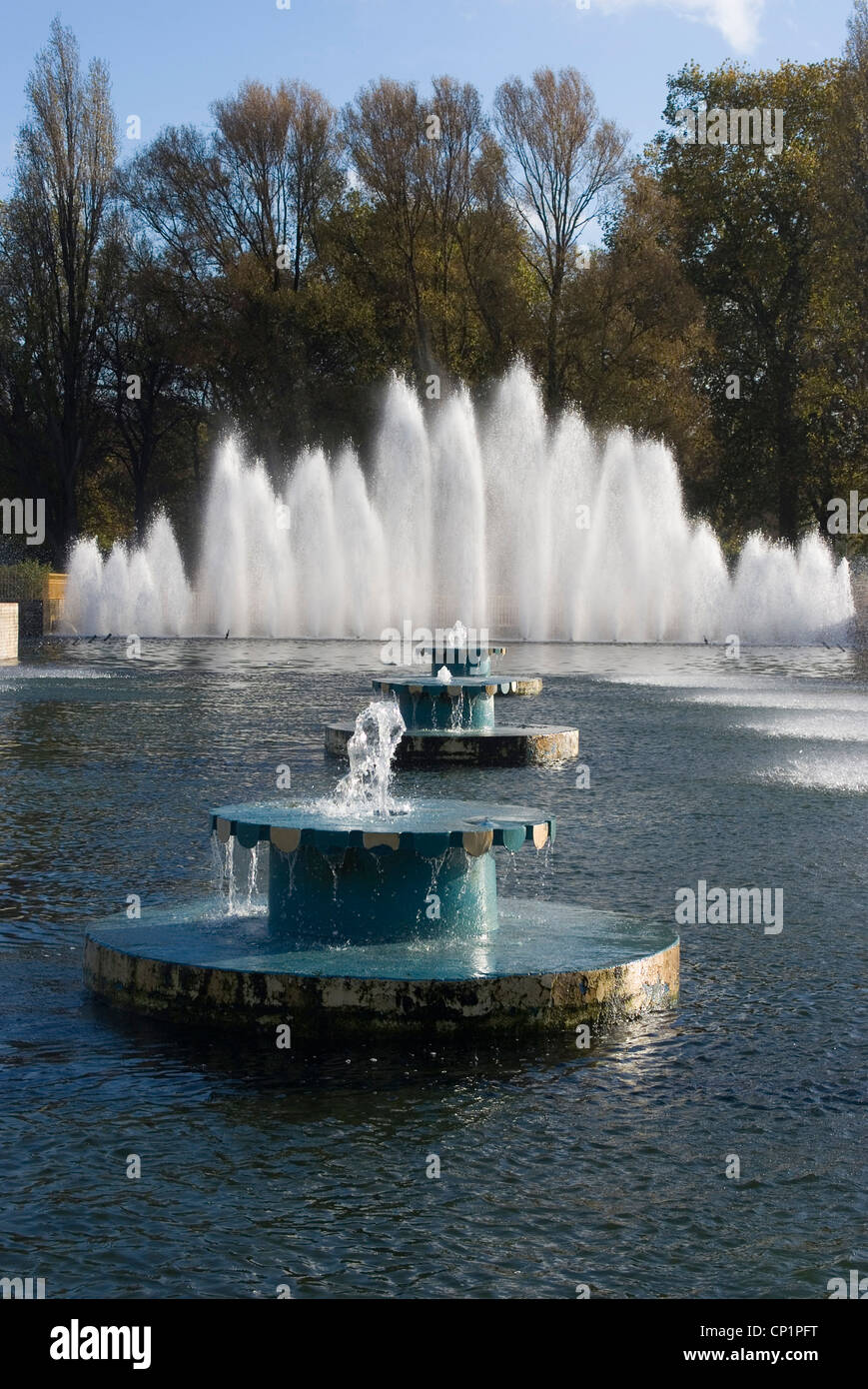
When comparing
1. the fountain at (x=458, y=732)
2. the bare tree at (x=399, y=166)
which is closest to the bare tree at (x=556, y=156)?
the bare tree at (x=399, y=166)

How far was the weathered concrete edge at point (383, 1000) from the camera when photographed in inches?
254

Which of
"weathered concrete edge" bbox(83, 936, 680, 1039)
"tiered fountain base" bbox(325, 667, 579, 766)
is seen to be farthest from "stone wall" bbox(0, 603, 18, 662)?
"weathered concrete edge" bbox(83, 936, 680, 1039)

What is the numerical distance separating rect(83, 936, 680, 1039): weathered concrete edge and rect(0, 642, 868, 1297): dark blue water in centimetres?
13

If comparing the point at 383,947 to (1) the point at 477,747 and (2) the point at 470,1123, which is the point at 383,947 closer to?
(2) the point at 470,1123

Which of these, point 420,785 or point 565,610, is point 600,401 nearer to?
point 565,610

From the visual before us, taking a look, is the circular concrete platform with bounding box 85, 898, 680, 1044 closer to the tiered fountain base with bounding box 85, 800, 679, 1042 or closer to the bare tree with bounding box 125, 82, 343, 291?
the tiered fountain base with bounding box 85, 800, 679, 1042

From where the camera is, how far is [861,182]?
50.0m

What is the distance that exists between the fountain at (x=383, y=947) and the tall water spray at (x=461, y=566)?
32245mm

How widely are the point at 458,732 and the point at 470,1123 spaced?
1029 cm

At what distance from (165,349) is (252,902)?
47.1 m

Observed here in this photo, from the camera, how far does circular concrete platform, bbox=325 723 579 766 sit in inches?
604

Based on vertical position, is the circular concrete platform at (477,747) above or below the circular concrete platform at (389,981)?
above

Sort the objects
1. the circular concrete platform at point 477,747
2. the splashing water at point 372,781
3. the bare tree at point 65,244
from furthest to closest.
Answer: the bare tree at point 65,244, the circular concrete platform at point 477,747, the splashing water at point 372,781

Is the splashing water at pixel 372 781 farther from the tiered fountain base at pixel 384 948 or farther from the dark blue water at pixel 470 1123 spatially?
the dark blue water at pixel 470 1123
